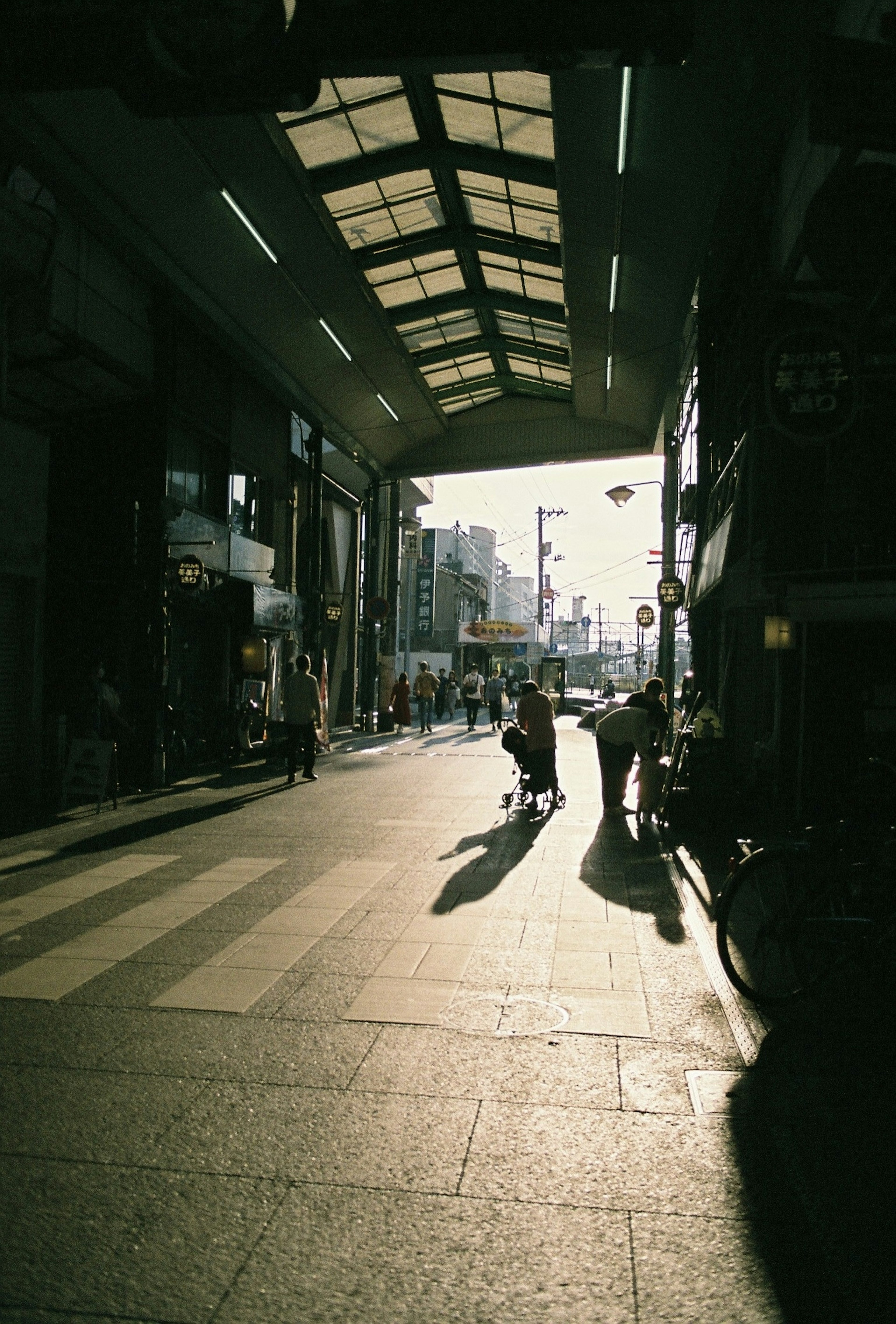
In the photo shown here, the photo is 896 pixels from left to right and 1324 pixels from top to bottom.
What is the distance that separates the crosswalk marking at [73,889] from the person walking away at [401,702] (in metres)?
18.1

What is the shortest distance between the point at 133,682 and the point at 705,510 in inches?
438

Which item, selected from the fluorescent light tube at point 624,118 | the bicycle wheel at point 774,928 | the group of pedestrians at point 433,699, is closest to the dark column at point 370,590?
the group of pedestrians at point 433,699

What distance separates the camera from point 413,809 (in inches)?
528

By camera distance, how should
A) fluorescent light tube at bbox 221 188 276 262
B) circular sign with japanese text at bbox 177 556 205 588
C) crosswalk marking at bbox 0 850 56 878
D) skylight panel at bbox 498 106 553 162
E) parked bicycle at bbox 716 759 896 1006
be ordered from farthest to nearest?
circular sign with japanese text at bbox 177 556 205 588
fluorescent light tube at bbox 221 188 276 262
skylight panel at bbox 498 106 553 162
crosswalk marking at bbox 0 850 56 878
parked bicycle at bbox 716 759 896 1006

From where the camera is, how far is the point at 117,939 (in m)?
6.74

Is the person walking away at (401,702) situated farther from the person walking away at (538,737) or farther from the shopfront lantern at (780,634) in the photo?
the shopfront lantern at (780,634)

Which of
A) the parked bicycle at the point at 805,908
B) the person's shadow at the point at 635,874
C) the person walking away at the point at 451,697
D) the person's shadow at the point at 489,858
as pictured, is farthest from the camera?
the person walking away at the point at 451,697

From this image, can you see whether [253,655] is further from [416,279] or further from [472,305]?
[472,305]

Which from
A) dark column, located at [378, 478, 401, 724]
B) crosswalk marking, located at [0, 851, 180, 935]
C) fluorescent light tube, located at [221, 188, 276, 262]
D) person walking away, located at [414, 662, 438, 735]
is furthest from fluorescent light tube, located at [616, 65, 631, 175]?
dark column, located at [378, 478, 401, 724]

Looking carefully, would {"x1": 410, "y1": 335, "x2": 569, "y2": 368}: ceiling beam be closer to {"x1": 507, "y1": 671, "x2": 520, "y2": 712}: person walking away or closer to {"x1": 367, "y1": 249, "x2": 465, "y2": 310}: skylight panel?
{"x1": 367, "y1": 249, "x2": 465, "y2": 310}: skylight panel

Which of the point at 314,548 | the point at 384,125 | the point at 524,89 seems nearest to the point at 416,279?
the point at 384,125

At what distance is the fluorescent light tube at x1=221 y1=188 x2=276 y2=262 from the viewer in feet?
49.7

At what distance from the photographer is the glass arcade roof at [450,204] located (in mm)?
14727

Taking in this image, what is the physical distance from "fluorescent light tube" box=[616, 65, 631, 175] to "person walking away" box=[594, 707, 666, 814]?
696 centimetres
